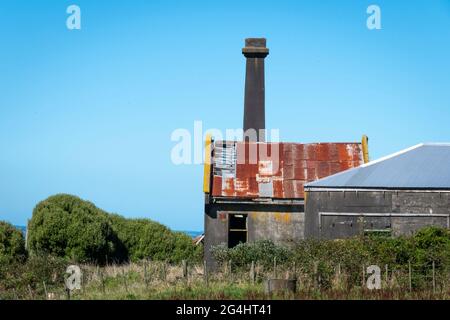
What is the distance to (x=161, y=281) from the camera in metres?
20.1

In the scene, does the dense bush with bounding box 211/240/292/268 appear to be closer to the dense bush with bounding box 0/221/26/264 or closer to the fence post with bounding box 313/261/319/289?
the fence post with bounding box 313/261/319/289

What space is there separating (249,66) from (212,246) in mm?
11426

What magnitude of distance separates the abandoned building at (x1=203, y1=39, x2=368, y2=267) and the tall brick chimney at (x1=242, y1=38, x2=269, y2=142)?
507 centimetres

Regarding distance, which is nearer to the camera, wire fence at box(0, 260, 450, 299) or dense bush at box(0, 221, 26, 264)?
wire fence at box(0, 260, 450, 299)

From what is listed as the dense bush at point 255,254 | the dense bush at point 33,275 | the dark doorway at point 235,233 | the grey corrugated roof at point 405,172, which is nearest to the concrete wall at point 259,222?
the dark doorway at point 235,233

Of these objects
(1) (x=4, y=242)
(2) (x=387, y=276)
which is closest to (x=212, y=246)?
(1) (x=4, y=242)

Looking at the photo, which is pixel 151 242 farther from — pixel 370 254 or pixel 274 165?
pixel 370 254

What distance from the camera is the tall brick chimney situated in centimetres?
3672

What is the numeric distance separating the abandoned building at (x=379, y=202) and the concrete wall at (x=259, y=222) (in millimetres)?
2021

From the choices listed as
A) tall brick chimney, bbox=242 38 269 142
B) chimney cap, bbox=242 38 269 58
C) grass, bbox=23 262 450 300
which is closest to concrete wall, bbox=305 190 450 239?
grass, bbox=23 262 450 300

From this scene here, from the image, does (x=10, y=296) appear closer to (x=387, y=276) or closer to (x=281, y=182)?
(x=387, y=276)

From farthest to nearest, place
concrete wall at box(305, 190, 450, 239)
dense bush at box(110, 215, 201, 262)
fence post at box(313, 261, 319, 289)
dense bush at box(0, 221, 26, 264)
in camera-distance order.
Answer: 1. dense bush at box(110, 215, 201, 262)
2. concrete wall at box(305, 190, 450, 239)
3. dense bush at box(0, 221, 26, 264)
4. fence post at box(313, 261, 319, 289)

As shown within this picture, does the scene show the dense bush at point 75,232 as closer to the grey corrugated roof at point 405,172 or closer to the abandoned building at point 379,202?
the abandoned building at point 379,202

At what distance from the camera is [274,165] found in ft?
101
